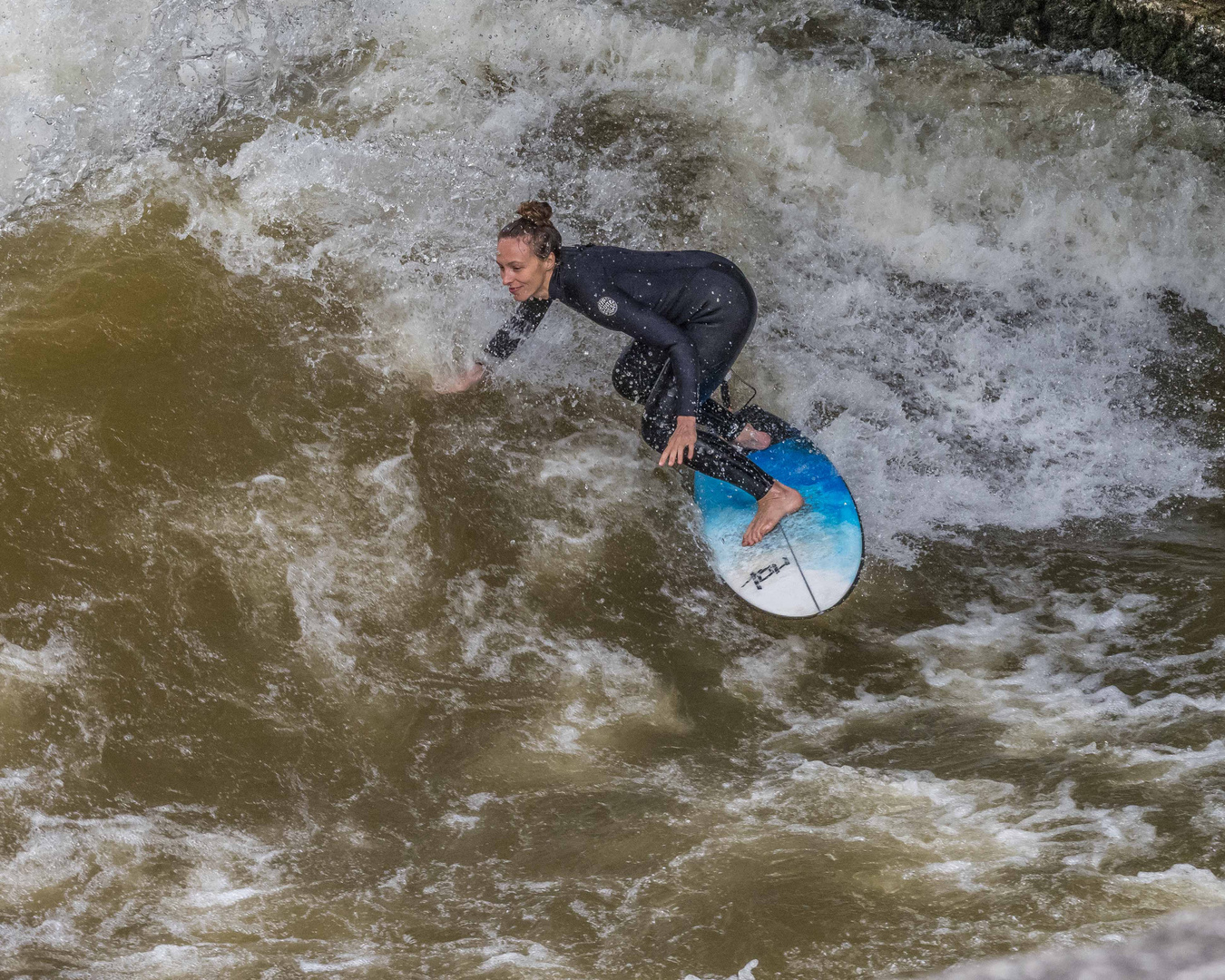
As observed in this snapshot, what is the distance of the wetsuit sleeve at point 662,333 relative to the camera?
12.3 feet

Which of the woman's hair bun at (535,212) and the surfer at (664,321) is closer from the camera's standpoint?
the woman's hair bun at (535,212)

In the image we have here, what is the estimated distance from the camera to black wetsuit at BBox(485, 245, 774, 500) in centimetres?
378

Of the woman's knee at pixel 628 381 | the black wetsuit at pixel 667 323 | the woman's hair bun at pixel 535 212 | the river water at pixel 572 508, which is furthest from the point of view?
the woman's knee at pixel 628 381

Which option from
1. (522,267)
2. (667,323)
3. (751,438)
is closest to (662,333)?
(667,323)

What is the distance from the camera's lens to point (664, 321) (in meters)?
3.77

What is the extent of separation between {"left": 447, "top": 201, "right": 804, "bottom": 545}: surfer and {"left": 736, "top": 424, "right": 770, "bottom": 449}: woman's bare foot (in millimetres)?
131

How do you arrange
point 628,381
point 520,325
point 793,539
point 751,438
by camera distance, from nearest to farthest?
point 520,325
point 628,381
point 793,539
point 751,438

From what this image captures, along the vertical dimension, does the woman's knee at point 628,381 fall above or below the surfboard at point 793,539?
above

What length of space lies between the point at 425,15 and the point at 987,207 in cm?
362

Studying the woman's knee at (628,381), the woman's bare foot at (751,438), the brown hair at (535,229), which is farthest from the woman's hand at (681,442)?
the brown hair at (535,229)

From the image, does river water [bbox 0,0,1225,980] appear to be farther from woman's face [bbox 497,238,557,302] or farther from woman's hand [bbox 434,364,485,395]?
woman's face [bbox 497,238,557,302]

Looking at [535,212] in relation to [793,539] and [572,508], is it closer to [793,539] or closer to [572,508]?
[572,508]

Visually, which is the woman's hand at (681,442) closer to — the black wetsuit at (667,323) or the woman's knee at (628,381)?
the black wetsuit at (667,323)

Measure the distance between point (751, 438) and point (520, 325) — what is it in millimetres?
1260
